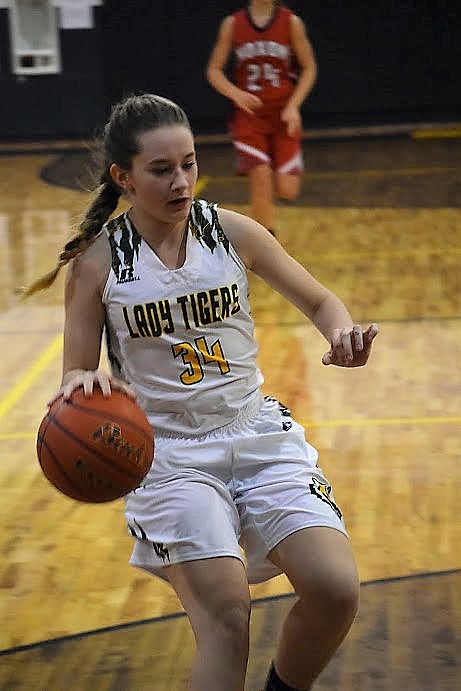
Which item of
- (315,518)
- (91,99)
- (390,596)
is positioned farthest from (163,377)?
(91,99)

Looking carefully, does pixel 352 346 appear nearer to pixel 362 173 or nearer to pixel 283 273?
pixel 283 273

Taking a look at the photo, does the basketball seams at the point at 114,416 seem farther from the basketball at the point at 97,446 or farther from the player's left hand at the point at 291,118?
the player's left hand at the point at 291,118

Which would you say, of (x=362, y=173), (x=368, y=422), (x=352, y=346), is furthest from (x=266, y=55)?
(x=352, y=346)

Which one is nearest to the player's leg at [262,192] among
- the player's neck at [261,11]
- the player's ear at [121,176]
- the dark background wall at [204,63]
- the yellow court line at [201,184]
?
the player's neck at [261,11]

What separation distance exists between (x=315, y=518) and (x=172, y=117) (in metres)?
0.93

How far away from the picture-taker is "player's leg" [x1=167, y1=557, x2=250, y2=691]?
2.37m

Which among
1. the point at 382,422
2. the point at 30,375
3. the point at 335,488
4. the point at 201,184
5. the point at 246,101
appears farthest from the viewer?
the point at 201,184

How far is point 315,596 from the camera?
2467mm

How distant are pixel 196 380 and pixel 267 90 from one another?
5.47 meters

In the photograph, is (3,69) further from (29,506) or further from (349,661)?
(349,661)

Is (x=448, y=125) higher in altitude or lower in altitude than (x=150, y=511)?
lower

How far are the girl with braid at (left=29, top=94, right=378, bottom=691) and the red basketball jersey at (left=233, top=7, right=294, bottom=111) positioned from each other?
523 cm

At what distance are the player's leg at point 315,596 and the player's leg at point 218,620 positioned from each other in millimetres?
121

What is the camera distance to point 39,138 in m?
14.9
